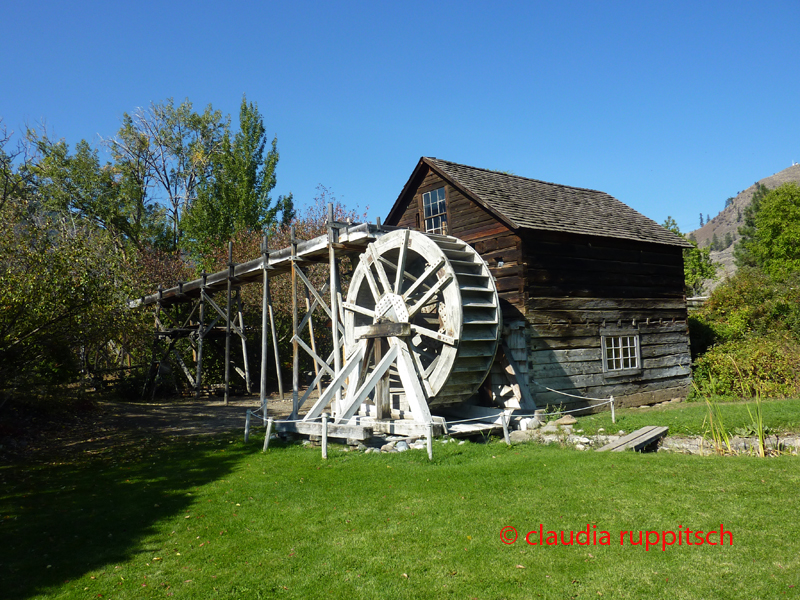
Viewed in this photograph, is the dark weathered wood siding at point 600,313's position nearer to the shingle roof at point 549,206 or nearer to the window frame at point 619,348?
the window frame at point 619,348

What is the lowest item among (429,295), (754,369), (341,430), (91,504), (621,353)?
(91,504)

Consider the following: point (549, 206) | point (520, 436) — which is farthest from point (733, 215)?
point (520, 436)

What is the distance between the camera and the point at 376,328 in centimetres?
1002

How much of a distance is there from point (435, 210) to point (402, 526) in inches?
396

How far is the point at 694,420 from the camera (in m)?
9.47

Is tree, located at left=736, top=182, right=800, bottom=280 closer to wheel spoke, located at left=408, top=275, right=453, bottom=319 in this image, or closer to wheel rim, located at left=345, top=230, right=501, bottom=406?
wheel rim, located at left=345, top=230, right=501, bottom=406

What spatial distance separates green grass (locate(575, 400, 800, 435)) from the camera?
349 inches

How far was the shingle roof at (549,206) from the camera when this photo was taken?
1227 cm

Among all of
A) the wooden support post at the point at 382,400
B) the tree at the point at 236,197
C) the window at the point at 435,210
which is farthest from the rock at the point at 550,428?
the tree at the point at 236,197

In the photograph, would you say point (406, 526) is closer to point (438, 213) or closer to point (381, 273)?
point (381, 273)

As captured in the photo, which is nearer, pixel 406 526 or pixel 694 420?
pixel 406 526

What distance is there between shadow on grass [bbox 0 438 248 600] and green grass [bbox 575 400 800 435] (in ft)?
20.2

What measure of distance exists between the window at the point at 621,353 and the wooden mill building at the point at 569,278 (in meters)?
0.03

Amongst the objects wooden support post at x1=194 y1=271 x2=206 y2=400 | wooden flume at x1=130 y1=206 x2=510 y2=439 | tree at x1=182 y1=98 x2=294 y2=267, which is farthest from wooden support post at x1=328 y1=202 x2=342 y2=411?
tree at x1=182 y1=98 x2=294 y2=267
